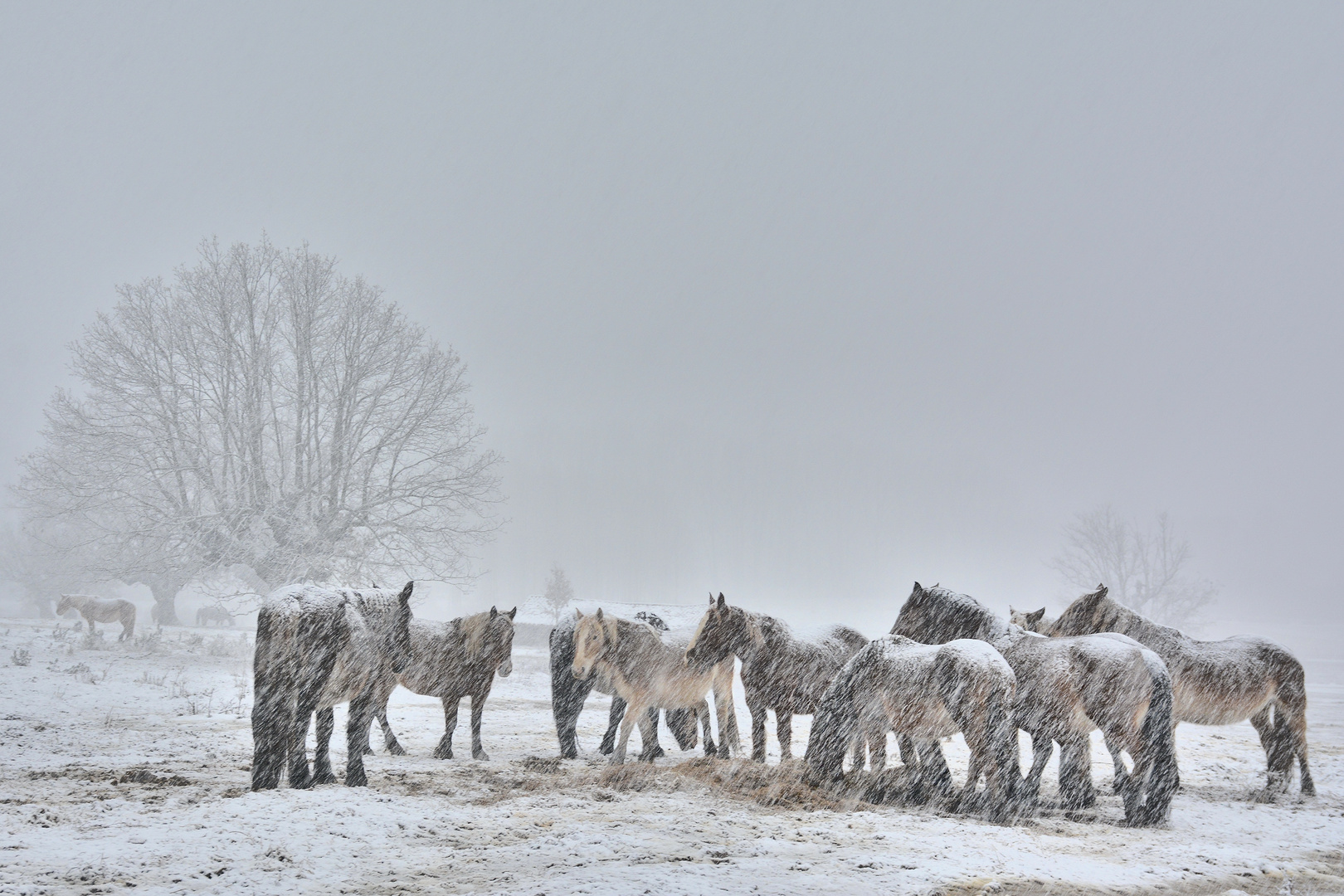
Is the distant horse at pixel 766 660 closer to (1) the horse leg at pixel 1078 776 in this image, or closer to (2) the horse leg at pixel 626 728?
(2) the horse leg at pixel 626 728

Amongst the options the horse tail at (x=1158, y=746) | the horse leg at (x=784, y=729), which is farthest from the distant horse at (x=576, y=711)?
the horse tail at (x=1158, y=746)

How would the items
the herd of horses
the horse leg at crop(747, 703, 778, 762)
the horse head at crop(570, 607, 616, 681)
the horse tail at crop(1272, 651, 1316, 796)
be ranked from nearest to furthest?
the herd of horses
the horse tail at crop(1272, 651, 1316, 796)
the horse head at crop(570, 607, 616, 681)
the horse leg at crop(747, 703, 778, 762)

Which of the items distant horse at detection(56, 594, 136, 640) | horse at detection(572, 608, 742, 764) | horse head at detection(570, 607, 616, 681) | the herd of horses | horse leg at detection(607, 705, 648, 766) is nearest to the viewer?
the herd of horses

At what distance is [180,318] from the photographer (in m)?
19.5

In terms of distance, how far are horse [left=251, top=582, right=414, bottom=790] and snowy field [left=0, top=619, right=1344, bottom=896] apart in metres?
0.50

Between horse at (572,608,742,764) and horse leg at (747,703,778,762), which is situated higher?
horse at (572,608,742,764)

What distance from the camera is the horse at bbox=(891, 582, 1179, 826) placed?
6523 mm

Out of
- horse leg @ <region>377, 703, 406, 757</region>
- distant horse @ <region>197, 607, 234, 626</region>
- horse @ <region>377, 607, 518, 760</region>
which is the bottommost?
distant horse @ <region>197, 607, 234, 626</region>

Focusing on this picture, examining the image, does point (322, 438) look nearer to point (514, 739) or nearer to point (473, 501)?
point (473, 501)

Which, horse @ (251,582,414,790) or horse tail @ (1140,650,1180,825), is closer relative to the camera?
horse @ (251,582,414,790)

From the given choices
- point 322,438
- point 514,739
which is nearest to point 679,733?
point 514,739

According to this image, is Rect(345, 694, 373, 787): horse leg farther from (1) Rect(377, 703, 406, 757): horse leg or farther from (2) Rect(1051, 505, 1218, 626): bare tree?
(2) Rect(1051, 505, 1218, 626): bare tree

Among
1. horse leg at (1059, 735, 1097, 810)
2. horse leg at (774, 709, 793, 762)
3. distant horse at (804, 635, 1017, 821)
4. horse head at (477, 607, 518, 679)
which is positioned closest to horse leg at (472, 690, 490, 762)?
horse head at (477, 607, 518, 679)

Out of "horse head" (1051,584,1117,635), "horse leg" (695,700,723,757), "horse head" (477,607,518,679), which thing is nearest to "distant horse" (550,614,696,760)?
"horse leg" (695,700,723,757)
